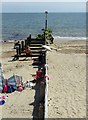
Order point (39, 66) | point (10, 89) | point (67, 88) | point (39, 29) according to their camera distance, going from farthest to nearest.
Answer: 1. point (39, 29)
2. point (39, 66)
3. point (67, 88)
4. point (10, 89)

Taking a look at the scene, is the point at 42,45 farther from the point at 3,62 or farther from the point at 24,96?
the point at 24,96

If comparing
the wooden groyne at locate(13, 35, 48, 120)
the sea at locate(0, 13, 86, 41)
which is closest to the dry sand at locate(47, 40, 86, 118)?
the wooden groyne at locate(13, 35, 48, 120)

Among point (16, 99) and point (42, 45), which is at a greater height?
point (42, 45)

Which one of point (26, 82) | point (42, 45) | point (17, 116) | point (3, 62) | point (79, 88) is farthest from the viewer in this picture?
point (42, 45)

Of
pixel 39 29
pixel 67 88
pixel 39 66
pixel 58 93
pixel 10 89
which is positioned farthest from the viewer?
pixel 39 29

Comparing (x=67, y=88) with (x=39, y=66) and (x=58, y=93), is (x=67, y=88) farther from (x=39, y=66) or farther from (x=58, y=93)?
(x=39, y=66)

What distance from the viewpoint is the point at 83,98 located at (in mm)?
13719

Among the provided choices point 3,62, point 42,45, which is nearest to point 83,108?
point 3,62

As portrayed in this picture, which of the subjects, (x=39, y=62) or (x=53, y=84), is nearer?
(x=53, y=84)

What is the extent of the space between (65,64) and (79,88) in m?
6.08

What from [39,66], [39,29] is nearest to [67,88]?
[39,66]

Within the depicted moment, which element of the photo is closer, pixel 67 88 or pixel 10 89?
pixel 10 89

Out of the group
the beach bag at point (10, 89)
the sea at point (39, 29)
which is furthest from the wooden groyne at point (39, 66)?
the sea at point (39, 29)

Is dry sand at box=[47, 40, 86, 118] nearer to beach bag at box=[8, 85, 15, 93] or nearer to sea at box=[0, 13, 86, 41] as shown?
beach bag at box=[8, 85, 15, 93]
